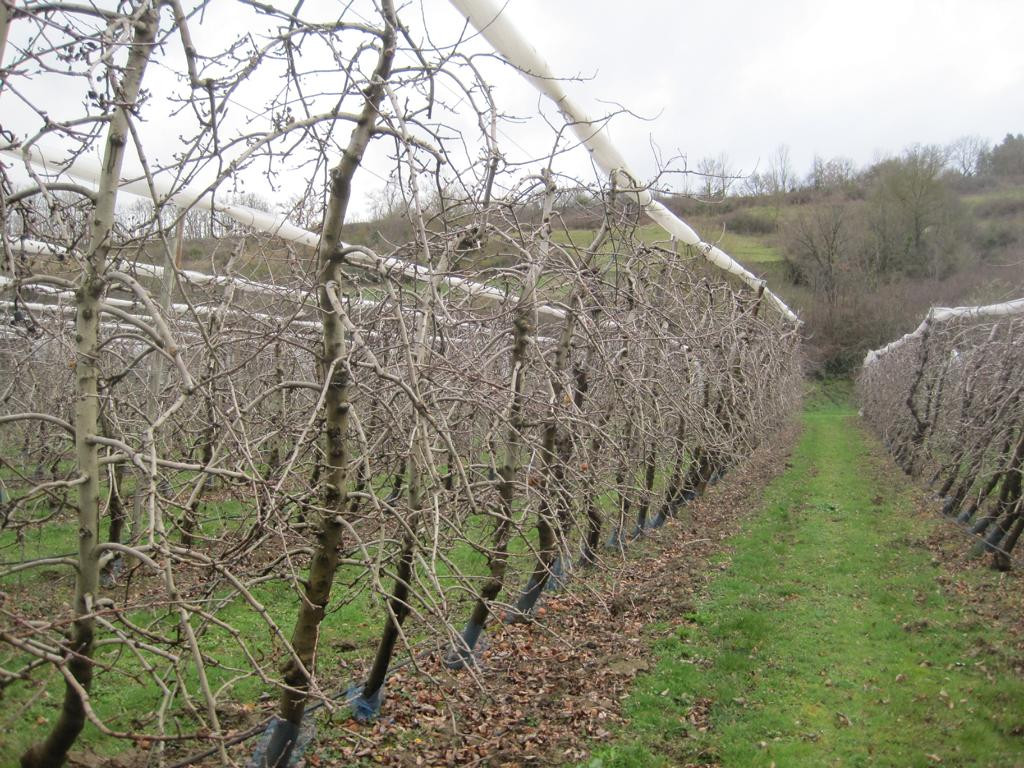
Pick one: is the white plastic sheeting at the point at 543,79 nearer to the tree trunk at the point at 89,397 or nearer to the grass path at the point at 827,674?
the tree trunk at the point at 89,397

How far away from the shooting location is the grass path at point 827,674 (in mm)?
5488

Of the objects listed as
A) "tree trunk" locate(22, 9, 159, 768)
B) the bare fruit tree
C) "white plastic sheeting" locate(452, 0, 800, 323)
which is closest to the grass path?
the bare fruit tree

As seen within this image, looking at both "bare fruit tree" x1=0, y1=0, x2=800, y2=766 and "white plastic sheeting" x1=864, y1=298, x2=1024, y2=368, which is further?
"white plastic sheeting" x1=864, y1=298, x2=1024, y2=368

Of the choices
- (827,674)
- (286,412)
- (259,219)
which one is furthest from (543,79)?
(827,674)

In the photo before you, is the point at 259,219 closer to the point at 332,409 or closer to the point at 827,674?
the point at 332,409

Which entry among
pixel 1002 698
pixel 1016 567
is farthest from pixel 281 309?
pixel 1016 567

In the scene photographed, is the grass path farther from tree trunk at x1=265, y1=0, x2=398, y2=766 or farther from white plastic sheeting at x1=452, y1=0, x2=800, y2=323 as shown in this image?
white plastic sheeting at x1=452, y1=0, x2=800, y2=323

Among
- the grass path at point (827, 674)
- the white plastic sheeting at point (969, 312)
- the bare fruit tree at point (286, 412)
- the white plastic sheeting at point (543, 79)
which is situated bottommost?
the grass path at point (827, 674)

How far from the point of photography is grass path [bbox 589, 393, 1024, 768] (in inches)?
216

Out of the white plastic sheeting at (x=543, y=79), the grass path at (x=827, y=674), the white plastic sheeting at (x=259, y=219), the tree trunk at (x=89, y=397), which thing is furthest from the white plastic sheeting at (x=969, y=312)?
the tree trunk at (x=89, y=397)

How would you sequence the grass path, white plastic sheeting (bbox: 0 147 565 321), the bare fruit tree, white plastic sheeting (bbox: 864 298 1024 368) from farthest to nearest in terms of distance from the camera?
white plastic sheeting (bbox: 864 298 1024 368)
the grass path
white plastic sheeting (bbox: 0 147 565 321)
the bare fruit tree

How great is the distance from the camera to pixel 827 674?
268 inches

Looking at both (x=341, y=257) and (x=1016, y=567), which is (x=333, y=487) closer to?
(x=341, y=257)

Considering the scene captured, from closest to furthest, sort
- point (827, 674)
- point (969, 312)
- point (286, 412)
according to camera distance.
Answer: point (286, 412) → point (827, 674) → point (969, 312)
